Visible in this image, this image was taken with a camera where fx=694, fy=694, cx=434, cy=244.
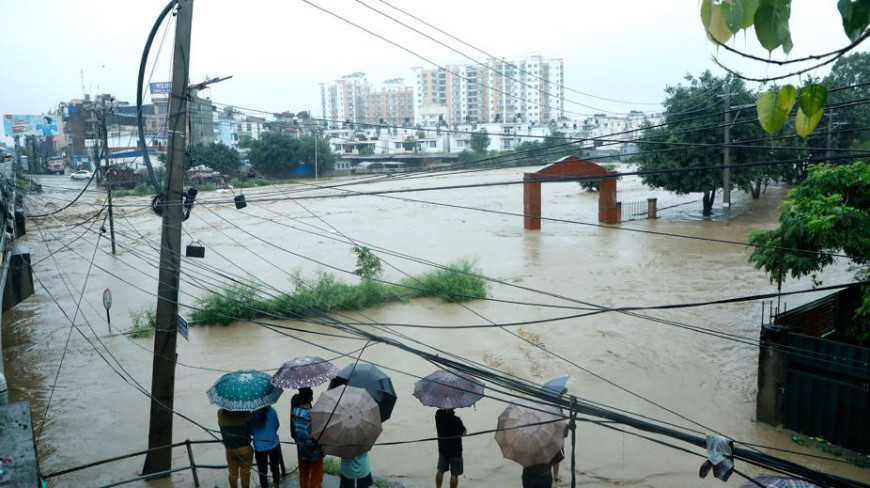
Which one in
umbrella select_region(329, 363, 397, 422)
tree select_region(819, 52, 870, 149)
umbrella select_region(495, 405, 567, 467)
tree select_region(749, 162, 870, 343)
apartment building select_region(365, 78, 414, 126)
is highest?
apartment building select_region(365, 78, 414, 126)

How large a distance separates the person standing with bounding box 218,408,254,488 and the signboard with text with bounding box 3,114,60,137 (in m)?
61.5

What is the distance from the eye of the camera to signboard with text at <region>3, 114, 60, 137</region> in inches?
2389

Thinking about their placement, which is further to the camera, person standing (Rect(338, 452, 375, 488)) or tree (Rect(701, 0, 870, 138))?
person standing (Rect(338, 452, 375, 488))

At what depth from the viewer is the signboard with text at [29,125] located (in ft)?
199

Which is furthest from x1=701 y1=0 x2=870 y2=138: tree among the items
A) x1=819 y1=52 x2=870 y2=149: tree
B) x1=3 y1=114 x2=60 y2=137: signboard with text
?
x1=3 y1=114 x2=60 y2=137: signboard with text

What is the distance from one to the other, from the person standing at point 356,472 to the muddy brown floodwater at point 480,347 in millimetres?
1398

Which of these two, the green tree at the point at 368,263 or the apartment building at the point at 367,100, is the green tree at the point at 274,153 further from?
the apartment building at the point at 367,100

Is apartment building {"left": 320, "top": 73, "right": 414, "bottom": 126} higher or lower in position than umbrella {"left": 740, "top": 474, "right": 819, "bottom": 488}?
higher

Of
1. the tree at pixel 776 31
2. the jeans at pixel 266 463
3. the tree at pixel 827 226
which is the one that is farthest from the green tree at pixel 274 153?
the tree at pixel 776 31

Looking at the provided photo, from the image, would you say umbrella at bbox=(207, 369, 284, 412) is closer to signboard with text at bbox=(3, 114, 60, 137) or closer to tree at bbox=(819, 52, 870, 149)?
tree at bbox=(819, 52, 870, 149)

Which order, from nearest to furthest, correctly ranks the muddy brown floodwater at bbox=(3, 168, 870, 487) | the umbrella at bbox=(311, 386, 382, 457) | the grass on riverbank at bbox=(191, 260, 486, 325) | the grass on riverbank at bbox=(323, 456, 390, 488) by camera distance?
1. the umbrella at bbox=(311, 386, 382, 457)
2. the grass on riverbank at bbox=(323, 456, 390, 488)
3. the muddy brown floodwater at bbox=(3, 168, 870, 487)
4. the grass on riverbank at bbox=(191, 260, 486, 325)

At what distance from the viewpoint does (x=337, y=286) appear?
1839 centimetres

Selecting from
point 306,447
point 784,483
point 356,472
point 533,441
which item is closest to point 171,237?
point 306,447

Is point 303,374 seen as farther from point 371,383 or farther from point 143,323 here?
point 143,323
